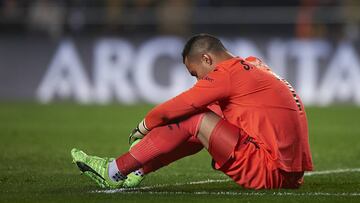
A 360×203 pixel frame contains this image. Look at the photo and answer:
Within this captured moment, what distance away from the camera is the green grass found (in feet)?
24.1

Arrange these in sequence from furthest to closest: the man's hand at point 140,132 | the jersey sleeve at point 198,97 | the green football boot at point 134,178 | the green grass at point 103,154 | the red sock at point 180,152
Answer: the green football boot at point 134,178
the man's hand at point 140,132
the red sock at point 180,152
the green grass at point 103,154
the jersey sleeve at point 198,97

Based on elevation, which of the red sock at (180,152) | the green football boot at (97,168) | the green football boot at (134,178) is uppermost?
the red sock at (180,152)

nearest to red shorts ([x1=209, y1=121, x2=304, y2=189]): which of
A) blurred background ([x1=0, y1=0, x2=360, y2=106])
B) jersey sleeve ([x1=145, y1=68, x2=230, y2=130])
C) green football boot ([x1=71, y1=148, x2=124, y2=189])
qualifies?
jersey sleeve ([x1=145, y1=68, x2=230, y2=130])

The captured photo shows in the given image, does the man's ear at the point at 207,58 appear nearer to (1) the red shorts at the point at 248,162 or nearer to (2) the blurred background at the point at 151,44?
(1) the red shorts at the point at 248,162

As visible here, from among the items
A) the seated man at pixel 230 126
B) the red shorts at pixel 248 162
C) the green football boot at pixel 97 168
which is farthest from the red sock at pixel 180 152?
the green football boot at pixel 97 168

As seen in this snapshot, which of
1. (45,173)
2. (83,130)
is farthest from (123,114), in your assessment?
(45,173)

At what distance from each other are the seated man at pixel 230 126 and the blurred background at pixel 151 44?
13061 millimetres

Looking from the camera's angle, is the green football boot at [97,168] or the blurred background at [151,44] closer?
the green football boot at [97,168]

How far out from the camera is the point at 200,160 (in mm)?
11000

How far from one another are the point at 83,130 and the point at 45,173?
5.69m

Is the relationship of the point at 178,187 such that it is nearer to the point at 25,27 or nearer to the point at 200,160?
the point at 200,160

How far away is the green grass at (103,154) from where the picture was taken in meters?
7.35

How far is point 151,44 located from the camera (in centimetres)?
2119

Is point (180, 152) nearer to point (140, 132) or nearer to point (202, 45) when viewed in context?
point (140, 132)
